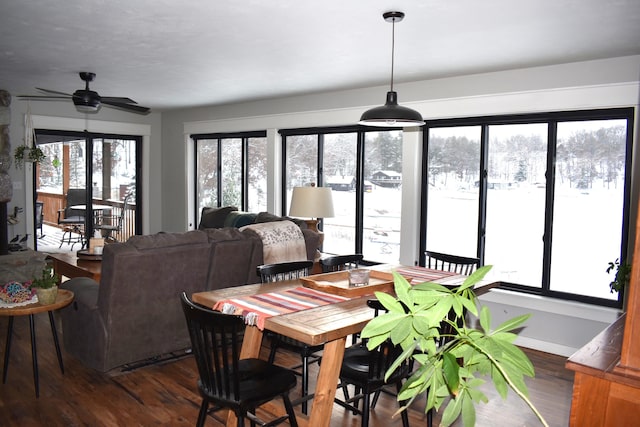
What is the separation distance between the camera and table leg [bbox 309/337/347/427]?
2604mm

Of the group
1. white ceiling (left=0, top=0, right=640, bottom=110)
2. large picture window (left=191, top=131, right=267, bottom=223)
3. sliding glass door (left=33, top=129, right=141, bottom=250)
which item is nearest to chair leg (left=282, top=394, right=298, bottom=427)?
white ceiling (left=0, top=0, right=640, bottom=110)

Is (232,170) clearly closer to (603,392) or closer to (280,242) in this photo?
(280,242)

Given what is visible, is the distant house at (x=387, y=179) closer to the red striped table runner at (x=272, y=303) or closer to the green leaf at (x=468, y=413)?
the red striped table runner at (x=272, y=303)

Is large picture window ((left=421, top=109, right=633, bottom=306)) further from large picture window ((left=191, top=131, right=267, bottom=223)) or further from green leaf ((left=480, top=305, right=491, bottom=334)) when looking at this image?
green leaf ((left=480, top=305, right=491, bottom=334))

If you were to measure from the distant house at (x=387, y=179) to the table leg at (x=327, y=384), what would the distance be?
3.51m

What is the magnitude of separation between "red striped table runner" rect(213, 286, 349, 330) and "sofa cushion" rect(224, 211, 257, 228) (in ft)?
11.6

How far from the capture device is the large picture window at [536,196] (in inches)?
174

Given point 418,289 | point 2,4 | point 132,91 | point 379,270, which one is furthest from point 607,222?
point 132,91

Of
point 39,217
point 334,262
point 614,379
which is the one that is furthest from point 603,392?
point 39,217

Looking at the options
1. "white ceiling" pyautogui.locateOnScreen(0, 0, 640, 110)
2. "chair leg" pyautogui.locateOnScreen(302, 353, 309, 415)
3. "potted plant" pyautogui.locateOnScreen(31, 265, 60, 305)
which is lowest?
"chair leg" pyautogui.locateOnScreen(302, 353, 309, 415)

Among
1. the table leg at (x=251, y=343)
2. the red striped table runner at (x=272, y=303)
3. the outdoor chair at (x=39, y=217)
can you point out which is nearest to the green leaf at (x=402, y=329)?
the red striped table runner at (x=272, y=303)

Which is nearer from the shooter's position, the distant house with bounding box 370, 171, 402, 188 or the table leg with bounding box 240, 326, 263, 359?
the table leg with bounding box 240, 326, 263, 359

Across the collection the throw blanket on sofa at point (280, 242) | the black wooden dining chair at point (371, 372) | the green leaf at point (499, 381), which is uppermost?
the green leaf at point (499, 381)

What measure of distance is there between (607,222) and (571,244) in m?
0.36
